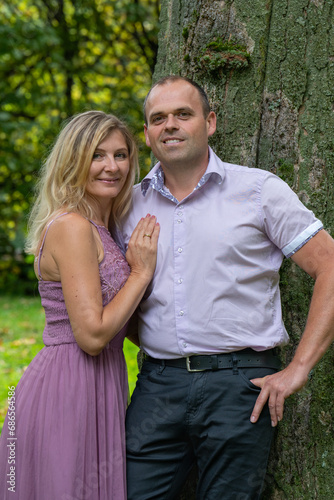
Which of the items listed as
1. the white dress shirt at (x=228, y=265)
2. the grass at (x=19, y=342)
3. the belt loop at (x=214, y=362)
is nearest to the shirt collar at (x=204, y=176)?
the white dress shirt at (x=228, y=265)

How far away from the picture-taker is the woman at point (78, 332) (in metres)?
2.37

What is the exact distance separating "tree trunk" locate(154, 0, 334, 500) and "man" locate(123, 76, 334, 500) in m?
0.28

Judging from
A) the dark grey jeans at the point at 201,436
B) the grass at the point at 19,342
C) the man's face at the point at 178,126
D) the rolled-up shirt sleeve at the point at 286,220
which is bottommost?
the grass at the point at 19,342

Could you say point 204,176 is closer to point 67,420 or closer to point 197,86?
point 197,86

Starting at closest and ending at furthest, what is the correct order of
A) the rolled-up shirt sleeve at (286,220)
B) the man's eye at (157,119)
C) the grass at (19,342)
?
the rolled-up shirt sleeve at (286,220) → the man's eye at (157,119) → the grass at (19,342)

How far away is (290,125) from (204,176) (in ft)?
1.82

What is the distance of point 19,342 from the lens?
7387 millimetres

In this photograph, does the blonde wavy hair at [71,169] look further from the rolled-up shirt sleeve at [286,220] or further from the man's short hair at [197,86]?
the rolled-up shirt sleeve at [286,220]

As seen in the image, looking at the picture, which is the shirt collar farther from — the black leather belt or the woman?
the black leather belt

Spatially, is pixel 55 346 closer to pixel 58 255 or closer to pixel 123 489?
pixel 58 255

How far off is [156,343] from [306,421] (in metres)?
0.84

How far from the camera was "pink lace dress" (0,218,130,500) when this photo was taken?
2373 millimetres

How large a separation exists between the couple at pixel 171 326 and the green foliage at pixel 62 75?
7.08 meters

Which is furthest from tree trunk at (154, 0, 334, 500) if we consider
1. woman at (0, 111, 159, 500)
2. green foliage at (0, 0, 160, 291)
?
green foliage at (0, 0, 160, 291)
